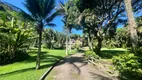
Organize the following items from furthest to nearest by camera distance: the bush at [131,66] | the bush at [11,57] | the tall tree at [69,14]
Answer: the tall tree at [69,14] → the bush at [11,57] → the bush at [131,66]

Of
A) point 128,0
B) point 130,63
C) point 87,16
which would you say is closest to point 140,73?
Answer: point 130,63

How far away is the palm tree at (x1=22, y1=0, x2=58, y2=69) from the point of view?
15.4 m

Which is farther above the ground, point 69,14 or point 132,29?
point 69,14

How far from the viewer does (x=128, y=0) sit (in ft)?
42.9

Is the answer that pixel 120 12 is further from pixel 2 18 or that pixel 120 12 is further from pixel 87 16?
pixel 2 18

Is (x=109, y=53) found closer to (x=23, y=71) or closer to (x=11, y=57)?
(x=11, y=57)

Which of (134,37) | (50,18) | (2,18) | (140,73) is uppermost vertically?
(2,18)

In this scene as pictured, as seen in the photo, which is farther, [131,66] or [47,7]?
[47,7]

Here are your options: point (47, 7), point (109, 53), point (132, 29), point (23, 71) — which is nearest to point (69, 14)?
point (109, 53)

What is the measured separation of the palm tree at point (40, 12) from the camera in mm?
15430

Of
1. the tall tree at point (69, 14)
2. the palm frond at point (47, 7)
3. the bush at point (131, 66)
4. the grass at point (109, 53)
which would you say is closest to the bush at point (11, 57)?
the tall tree at point (69, 14)

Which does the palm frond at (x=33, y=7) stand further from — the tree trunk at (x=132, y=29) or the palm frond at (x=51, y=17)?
the tree trunk at (x=132, y=29)

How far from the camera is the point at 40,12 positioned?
15.7m

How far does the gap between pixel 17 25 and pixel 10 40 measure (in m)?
2.93
